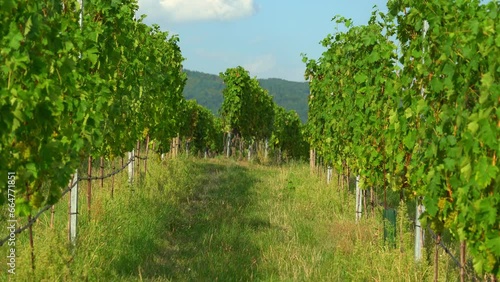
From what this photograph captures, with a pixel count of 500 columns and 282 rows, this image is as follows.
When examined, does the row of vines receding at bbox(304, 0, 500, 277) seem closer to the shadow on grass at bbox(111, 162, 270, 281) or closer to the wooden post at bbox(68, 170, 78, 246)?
the shadow on grass at bbox(111, 162, 270, 281)

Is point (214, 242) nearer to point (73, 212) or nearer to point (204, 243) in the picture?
point (204, 243)

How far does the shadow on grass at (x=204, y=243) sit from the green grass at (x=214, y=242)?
0.06 ft

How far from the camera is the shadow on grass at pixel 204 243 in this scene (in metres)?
6.58

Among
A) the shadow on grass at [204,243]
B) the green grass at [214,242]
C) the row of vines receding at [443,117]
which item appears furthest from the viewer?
the shadow on grass at [204,243]

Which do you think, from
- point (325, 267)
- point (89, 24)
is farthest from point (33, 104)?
point (325, 267)

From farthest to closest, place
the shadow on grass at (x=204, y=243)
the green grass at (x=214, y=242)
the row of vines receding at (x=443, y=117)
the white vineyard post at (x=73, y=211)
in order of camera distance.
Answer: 1. the shadow on grass at (x=204, y=243)
2. the white vineyard post at (x=73, y=211)
3. the green grass at (x=214, y=242)
4. the row of vines receding at (x=443, y=117)

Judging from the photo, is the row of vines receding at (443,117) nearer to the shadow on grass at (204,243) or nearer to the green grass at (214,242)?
the green grass at (214,242)

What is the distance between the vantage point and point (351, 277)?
20.7 feet

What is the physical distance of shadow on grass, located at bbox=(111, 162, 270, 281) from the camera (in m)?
6.58

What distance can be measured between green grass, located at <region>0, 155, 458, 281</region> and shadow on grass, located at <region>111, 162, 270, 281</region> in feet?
0.06

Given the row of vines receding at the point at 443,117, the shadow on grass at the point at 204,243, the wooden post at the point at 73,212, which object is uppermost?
the row of vines receding at the point at 443,117

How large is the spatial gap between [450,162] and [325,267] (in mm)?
3030

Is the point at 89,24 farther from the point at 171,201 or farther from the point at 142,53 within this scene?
the point at 171,201

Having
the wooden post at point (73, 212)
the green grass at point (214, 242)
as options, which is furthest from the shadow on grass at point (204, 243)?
the wooden post at point (73, 212)
